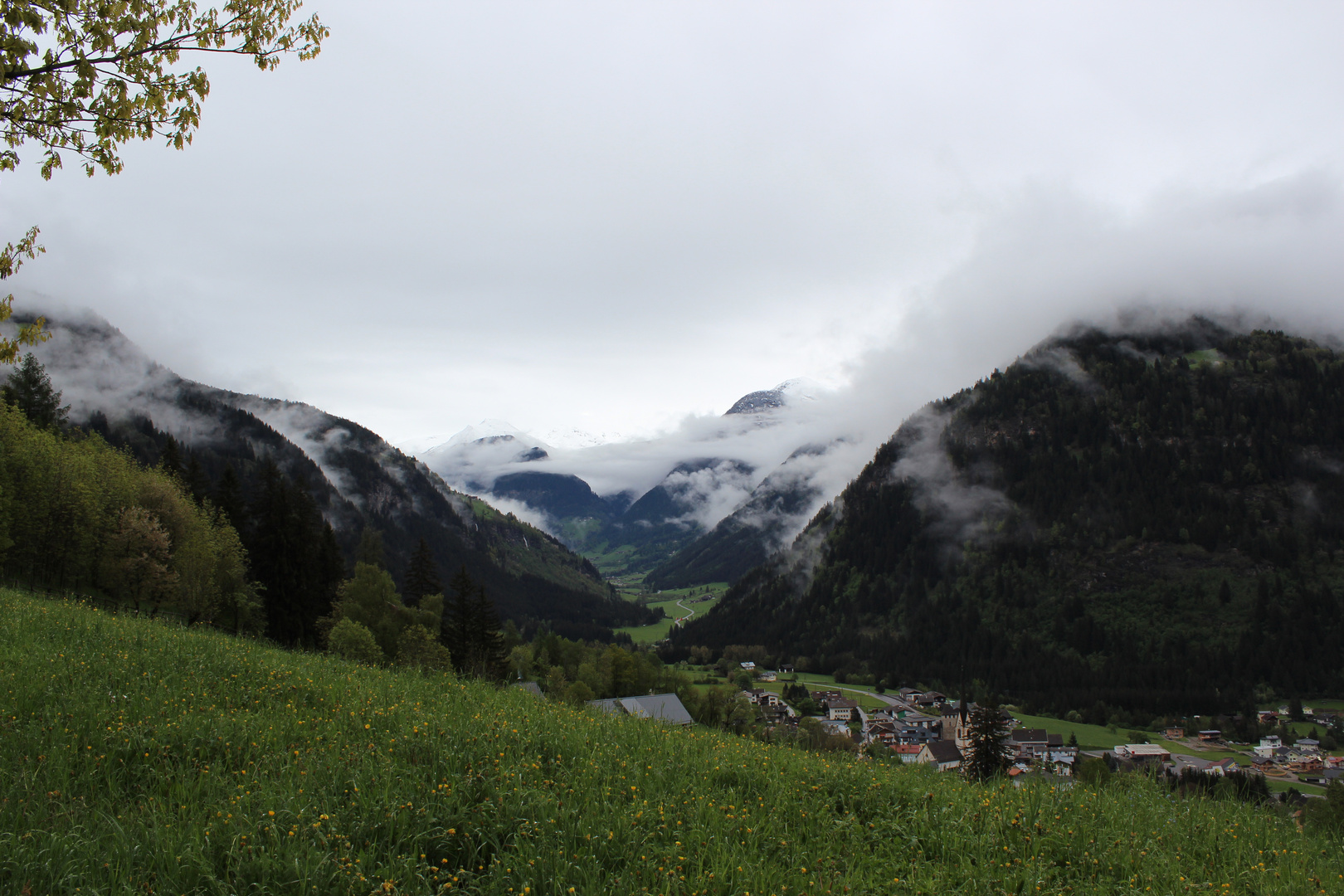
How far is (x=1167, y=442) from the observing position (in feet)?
629

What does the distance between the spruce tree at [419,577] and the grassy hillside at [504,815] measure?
55944mm

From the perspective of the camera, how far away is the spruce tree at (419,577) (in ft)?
206

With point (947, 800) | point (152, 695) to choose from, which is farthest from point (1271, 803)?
point (152, 695)

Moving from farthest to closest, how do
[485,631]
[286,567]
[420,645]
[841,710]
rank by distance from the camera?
1. [841,710]
2. [485,631]
3. [286,567]
4. [420,645]

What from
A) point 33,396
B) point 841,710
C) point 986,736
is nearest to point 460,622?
point 33,396

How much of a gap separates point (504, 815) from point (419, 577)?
62.3 metres

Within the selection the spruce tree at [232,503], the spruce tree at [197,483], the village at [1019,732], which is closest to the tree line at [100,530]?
the spruce tree at [197,483]

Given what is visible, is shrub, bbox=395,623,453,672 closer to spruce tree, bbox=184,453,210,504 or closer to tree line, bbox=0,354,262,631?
tree line, bbox=0,354,262,631

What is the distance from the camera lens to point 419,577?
63.2 metres

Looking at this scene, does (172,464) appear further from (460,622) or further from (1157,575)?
(1157,575)

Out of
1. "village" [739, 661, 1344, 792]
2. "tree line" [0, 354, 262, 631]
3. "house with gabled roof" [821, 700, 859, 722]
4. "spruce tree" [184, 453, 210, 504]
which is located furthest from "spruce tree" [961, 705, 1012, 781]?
"house with gabled roof" [821, 700, 859, 722]

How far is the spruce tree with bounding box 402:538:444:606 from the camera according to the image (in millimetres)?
62750

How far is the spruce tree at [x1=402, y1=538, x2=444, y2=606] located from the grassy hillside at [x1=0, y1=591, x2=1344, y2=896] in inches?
2203

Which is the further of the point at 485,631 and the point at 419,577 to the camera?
the point at 419,577
